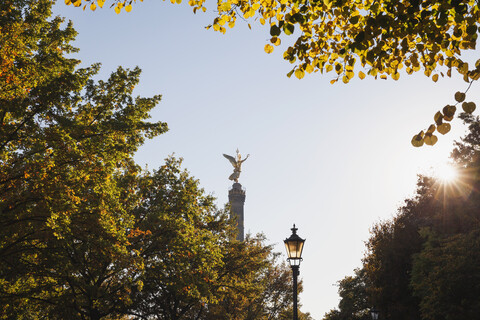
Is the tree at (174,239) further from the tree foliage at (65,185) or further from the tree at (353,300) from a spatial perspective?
the tree at (353,300)

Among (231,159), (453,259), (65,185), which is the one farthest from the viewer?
A: (231,159)

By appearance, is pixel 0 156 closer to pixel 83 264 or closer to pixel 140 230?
pixel 83 264

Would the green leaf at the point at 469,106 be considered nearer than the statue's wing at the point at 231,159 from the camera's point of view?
Yes

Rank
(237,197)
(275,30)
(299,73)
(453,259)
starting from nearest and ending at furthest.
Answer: (275,30) → (299,73) → (453,259) → (237,197)

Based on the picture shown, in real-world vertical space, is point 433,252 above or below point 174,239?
above

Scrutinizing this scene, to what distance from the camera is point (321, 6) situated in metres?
5.92

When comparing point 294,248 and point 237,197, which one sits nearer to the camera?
point 294,248

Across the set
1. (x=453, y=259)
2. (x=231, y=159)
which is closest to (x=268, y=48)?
(x=453, y=259)

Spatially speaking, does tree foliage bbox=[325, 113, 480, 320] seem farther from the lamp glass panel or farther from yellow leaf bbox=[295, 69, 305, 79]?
yellow leaf bbox=[295, 69, 305, 79]

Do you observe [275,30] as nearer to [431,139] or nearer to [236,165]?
[431,139]

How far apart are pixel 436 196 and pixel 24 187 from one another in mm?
26387

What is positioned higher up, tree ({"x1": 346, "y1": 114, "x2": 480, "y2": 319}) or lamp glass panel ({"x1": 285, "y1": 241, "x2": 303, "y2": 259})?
tree ({"x1": 346, "y1": 114, "x2": 480, "y2": 319})

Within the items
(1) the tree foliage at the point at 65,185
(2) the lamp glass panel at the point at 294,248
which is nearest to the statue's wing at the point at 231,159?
(1) the tree foliage at the point at 65,185

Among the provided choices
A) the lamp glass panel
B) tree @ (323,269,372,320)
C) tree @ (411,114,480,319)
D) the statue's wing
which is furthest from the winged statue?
the lamp glass panel
